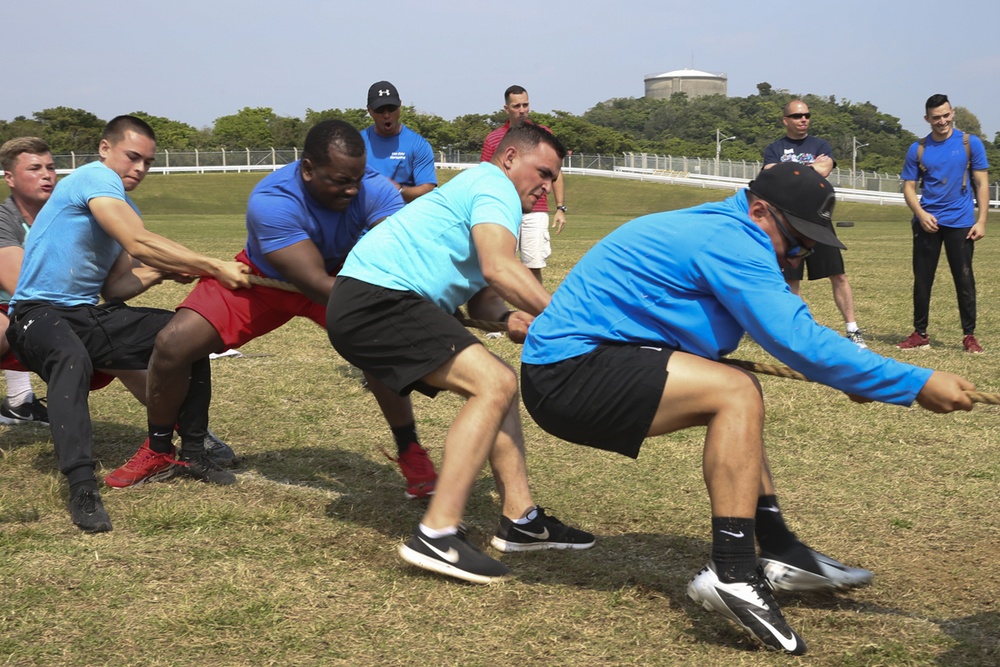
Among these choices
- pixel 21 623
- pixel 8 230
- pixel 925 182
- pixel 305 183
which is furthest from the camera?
pixel 925 182

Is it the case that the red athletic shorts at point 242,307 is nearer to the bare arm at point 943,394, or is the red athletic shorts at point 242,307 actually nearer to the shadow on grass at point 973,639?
the bare arm at point 943,394

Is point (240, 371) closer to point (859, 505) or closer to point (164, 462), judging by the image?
point (164, 462)

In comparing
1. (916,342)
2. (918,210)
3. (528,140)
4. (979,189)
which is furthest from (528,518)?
(979,189)

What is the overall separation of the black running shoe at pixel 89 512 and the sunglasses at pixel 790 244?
3.32m

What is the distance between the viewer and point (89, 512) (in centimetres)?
514

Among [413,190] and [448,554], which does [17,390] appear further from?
[448,554]

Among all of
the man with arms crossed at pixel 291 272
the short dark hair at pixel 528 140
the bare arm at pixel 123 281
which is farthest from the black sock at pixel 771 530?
the bare arm at pixel 123 281

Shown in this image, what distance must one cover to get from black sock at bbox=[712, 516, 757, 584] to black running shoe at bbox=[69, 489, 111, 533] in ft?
9.45

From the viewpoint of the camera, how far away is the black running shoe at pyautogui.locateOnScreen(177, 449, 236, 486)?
5.96m

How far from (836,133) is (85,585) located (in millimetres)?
117639

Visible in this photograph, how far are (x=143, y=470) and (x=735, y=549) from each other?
3391mm

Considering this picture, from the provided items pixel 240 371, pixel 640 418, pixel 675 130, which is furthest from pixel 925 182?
pixel 675 130

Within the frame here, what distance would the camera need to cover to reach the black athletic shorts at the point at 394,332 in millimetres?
4594

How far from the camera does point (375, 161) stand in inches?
374
